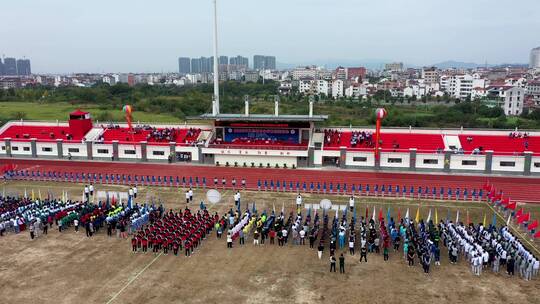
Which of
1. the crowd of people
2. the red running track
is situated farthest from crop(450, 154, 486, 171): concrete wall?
the crowd of people

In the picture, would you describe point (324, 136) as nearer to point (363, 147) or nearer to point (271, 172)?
point (363, 147)

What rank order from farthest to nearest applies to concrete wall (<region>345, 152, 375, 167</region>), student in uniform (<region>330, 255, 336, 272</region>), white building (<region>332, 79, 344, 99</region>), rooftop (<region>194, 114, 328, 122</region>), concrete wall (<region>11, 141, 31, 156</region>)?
white building (<region>332, 79, 344, 99</region>) < concrete wall (<region>11, 141, 31, 156</region>) < rooftop (<region>194, 114, 328, 122</region>) < concrete wall (<region>345, 152, 375, 167</region>) < student in uniform (<region>330, 255, 336, 272</region>)

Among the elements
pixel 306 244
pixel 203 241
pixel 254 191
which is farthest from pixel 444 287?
pixel 254 191

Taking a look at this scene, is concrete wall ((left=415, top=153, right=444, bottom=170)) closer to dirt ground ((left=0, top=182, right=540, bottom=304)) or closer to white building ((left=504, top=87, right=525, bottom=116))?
dirt ground ((left=0, top=182, right=540, bottom=304))

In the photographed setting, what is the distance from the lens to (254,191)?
102 feet

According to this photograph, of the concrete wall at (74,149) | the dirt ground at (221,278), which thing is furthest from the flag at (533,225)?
the concrete wall at (74,149)

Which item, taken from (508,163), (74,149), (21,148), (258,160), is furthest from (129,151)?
(508,163)

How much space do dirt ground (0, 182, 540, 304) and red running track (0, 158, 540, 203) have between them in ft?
38.2

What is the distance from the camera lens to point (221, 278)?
16859mm

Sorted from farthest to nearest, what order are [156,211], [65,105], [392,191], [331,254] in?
[65,105] → [392,191] → [156,211] → [331,254]

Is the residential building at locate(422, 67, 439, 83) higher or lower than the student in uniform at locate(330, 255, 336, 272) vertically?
higher

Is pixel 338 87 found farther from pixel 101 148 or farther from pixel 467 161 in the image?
pixel 101 148

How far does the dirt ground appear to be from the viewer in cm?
1540

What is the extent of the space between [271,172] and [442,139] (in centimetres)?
1559
